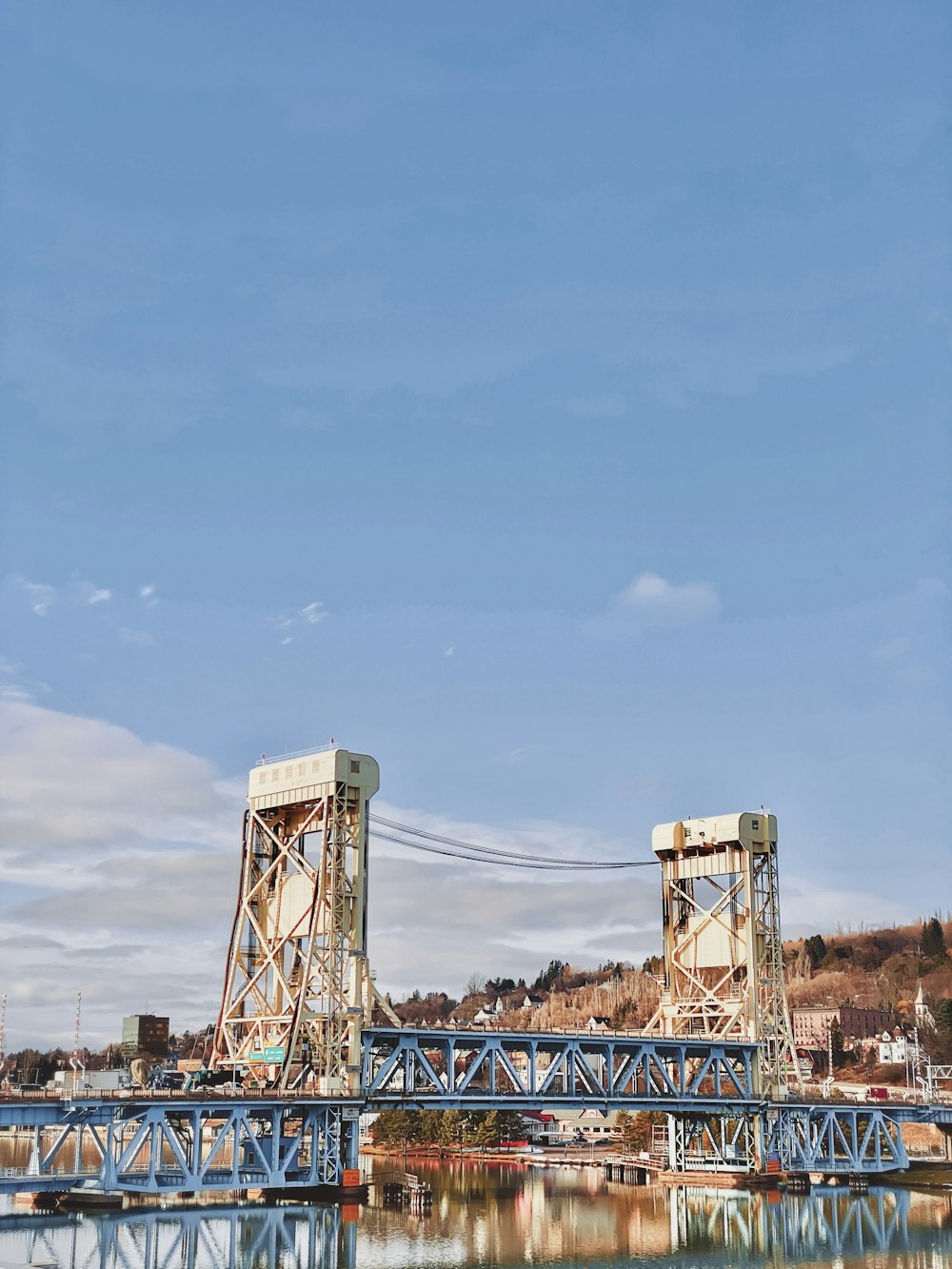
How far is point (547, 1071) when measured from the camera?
101 meters

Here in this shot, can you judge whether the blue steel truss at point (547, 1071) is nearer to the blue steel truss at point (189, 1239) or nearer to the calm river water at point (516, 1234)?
the calm river water at point (516, 1234)

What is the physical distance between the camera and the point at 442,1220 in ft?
302

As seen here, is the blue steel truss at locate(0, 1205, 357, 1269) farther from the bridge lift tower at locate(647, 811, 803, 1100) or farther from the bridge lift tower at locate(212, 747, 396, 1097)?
the bridge lift tower at locate(647, 811, 803, 1100)

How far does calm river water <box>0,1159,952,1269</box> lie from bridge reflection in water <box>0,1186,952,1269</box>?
0.10 meters

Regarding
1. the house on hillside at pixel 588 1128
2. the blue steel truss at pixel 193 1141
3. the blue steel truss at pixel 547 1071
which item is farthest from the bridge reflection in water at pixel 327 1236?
the house on hillside at pixel 588 1128

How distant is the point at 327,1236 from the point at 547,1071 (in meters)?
Result: 25.7

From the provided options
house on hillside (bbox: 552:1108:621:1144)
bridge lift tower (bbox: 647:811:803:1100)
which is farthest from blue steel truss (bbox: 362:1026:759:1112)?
house on hillside (bbox: 552:1108:621:1144)

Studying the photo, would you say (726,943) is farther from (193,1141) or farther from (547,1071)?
(193,1141)

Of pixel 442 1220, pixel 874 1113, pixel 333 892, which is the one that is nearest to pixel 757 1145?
pixel 874 1113

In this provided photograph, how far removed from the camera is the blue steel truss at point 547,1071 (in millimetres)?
90438

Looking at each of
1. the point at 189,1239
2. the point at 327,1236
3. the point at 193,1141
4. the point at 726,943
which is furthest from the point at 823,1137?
the point at 193,1141

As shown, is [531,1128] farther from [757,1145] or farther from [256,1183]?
[256,1183]

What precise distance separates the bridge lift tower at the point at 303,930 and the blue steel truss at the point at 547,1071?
2.78 meters

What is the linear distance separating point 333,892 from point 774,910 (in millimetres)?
40608
